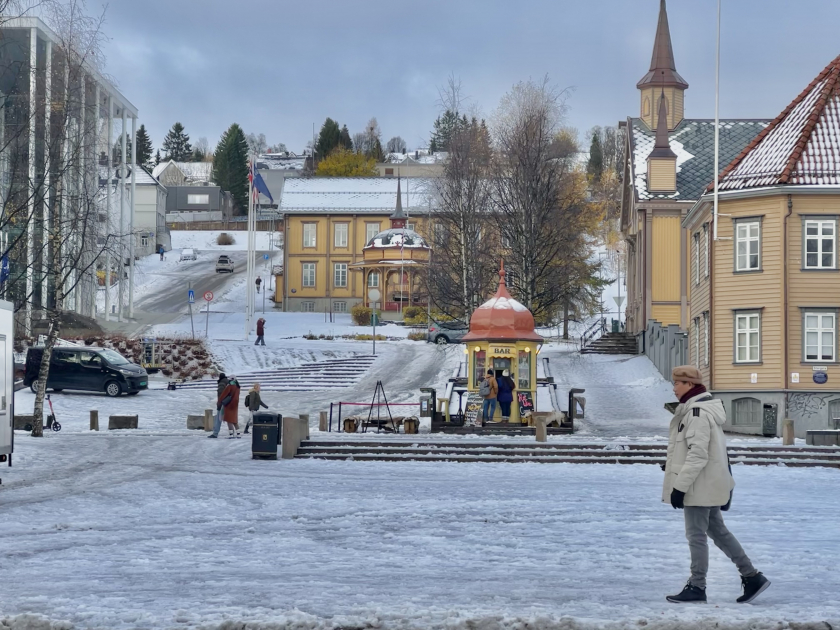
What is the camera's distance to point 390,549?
42.4ft

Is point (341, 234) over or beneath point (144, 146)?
beneath

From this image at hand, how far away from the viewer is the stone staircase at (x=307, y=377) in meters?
46.6

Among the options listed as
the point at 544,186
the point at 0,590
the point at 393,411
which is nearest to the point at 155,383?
the point at 393,411

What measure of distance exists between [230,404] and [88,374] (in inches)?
510

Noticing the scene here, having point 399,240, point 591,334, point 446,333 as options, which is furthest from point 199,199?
point 446,333

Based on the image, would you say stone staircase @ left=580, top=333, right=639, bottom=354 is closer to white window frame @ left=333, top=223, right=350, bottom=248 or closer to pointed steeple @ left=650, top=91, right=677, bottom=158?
pointed steeple @ left=650, top=91, right=677, bottom=158

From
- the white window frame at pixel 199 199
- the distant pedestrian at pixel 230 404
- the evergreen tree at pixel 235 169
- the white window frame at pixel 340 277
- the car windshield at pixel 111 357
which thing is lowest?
the distant pedestrian at pixel 230 404

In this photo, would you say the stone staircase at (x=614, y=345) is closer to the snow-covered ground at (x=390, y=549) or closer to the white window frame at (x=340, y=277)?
the white window frame at (x=340, y=277)

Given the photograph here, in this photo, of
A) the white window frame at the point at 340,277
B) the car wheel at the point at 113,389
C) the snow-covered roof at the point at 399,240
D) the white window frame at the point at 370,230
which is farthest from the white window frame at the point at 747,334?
the white window frame at the point at 370,230

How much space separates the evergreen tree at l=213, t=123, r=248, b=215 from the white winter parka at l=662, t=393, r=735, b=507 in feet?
448

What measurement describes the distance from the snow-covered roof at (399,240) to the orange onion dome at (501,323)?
41.5 metres

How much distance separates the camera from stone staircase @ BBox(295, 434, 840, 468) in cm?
2503

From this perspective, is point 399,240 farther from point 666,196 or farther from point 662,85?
point 666,196

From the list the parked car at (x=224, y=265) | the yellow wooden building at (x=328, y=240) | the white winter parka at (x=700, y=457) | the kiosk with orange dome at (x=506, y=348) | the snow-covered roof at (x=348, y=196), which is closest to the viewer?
the white winter parka at (x=700, y=457)
